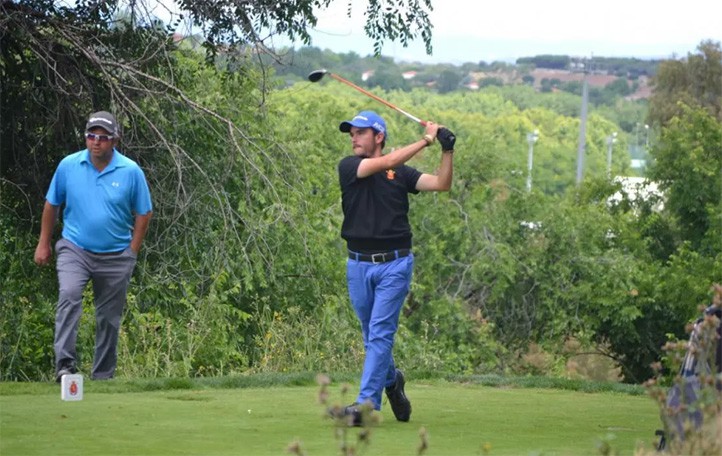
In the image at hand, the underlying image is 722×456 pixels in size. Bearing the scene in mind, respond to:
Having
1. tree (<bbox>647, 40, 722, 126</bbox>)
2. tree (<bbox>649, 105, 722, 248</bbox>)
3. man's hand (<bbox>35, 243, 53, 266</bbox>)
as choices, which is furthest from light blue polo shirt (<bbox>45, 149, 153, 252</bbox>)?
tree (<bbox>647, 40, 722, 126</bbox>)

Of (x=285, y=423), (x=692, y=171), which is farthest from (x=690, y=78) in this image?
(x=285, y=423)

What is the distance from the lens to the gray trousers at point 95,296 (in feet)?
36.2

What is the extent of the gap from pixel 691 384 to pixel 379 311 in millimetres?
3099

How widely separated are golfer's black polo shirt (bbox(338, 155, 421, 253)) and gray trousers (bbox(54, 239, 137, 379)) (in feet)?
8.26

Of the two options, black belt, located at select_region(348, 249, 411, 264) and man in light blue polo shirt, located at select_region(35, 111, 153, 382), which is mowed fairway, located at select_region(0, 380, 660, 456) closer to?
man in light blue polo shirt, located at select_region(35, 111, 153, 382)

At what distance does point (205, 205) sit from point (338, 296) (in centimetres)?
563

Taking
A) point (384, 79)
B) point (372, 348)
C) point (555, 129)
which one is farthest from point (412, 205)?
point (555, 129)

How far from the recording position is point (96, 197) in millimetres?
11117

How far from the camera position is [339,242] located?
33.3 metres

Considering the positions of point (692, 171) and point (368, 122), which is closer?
point (368, 122)

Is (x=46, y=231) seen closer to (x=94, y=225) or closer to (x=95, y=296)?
(x=94, y=225)

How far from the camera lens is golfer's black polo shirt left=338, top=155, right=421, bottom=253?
30.9ft

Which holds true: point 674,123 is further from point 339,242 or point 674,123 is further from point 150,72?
point 150,72

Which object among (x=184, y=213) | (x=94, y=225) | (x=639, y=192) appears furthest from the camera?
(x=639, y=192)
